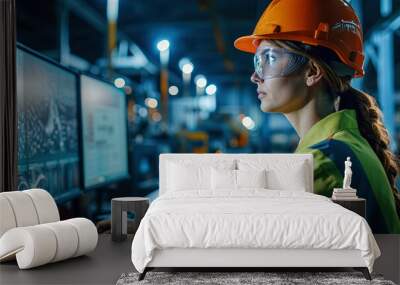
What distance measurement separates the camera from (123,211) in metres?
4.77

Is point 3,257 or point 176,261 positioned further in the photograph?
point 3,257

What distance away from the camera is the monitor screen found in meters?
4.82

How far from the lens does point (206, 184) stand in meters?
4.82

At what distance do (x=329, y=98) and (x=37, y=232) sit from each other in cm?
287

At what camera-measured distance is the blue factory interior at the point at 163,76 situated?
5312 mm

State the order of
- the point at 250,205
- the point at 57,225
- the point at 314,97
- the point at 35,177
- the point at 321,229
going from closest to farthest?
1. the point at 321,229
2. the point at 250,205
3. the point at 57,225
4. the point at 35,177
5. the point at 314,97

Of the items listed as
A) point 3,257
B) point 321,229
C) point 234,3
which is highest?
point 234,3

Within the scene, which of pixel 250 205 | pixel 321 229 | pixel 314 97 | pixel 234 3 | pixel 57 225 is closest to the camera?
pixel 321 229

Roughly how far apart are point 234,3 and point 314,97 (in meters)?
1.24

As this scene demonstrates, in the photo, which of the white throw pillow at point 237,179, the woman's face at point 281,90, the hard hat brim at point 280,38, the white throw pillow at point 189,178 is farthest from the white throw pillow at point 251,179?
the hard hat brim at point 280,38

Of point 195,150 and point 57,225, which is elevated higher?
point 195,150

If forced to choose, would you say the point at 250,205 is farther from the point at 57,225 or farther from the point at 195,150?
the point at 195,150

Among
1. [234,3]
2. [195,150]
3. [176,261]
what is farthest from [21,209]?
[234,3]

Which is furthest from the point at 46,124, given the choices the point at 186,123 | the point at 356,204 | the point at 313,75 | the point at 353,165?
the point at 353,165
